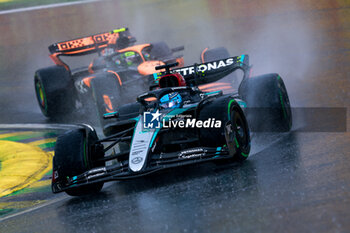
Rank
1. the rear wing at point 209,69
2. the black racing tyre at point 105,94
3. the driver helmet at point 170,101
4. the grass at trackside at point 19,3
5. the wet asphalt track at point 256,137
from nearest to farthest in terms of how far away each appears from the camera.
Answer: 1. the wet asphalt track at point 256,137
2. the driver helmet at point 170,101
3. the rear wing at point 209,69
4. the black racing tyre at point 105,94
5. the grass at trackside at point 19,3

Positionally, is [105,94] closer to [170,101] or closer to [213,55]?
[213,55]

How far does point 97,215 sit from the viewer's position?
17.8 ft

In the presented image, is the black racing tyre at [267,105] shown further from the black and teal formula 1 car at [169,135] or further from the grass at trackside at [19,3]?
the grass at trackside at [19,3]

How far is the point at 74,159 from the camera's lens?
6.33 metres

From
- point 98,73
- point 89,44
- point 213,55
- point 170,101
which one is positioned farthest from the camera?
point 89,44

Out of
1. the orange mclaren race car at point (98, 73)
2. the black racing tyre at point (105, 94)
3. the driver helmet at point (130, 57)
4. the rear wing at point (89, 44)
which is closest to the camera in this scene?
the black racing tyre at point (105, 94)

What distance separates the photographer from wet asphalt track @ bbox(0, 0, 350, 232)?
455 centimetres

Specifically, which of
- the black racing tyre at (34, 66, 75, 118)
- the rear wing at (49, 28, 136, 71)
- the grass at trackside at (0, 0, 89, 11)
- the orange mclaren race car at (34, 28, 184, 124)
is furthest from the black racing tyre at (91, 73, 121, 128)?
the grass at trackside at (0, 0, 89, 11)

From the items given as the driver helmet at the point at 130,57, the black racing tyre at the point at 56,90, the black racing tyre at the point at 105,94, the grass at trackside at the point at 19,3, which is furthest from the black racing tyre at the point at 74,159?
the grass at trackside at the point at 19,3

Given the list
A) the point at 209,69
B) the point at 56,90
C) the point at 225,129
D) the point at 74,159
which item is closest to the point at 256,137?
the point at 209,69

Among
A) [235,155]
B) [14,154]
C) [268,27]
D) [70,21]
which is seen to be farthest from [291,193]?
[70,21]

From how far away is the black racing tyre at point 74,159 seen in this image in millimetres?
6289

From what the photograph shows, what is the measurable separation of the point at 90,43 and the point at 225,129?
8.40 m

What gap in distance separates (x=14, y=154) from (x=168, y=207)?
17.1ft
